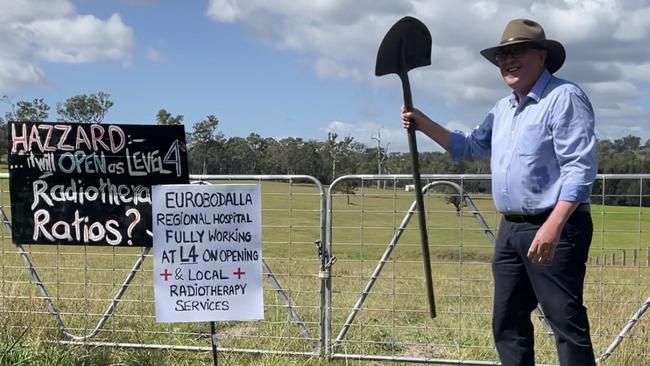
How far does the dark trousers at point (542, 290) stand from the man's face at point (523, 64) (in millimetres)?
779

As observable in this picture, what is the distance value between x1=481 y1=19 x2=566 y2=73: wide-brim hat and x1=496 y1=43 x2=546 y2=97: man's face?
50mm

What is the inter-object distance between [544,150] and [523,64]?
0.52 meters

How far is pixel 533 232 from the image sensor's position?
384 centimetres

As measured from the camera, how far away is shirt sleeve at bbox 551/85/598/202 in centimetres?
352

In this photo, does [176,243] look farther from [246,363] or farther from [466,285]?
[466,285]

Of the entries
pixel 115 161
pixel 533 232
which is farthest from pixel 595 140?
pixel 115 161

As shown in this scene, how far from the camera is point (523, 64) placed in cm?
388

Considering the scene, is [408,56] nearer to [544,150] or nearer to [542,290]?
[544,150]

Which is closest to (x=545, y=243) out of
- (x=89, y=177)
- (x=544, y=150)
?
(x=544, y=150)

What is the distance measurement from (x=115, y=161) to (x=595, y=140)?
373 cm

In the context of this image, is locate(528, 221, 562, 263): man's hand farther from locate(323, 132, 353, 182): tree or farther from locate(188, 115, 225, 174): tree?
locate(323, 132, 353, 182): tree

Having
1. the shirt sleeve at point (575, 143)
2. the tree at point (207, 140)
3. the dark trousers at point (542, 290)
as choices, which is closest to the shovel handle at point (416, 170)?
the dark trousers at point (542, 290)

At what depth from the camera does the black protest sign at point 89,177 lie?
5.61 meters

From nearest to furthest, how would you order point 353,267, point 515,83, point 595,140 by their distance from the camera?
1. point 595,140
2. point 515,83
3. point 353,267
